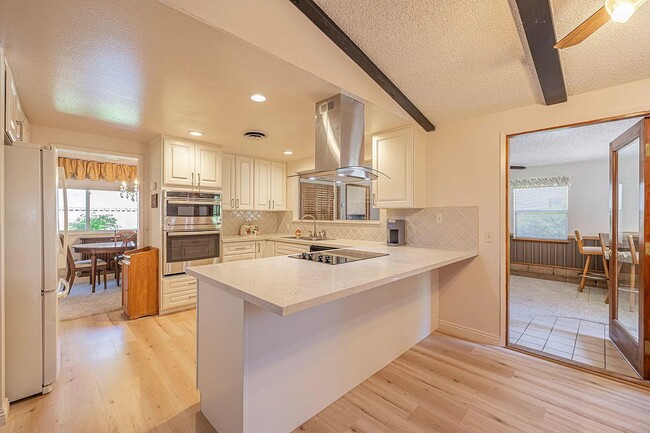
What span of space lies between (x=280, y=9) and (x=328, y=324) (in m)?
1.93

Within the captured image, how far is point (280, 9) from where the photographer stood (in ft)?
5.52

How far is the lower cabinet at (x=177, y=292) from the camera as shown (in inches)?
137

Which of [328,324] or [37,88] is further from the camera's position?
[37,88]

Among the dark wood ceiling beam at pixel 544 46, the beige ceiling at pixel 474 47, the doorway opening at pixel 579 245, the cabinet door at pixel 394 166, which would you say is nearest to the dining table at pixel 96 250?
the cabinet door at pixel 394 166

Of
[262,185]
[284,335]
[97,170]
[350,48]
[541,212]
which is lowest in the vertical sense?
[284,335]

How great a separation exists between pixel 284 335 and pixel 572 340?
2965 millimetres

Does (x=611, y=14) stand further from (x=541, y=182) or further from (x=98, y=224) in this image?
(x=98, y=224)

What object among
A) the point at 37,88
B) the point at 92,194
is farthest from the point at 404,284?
the point at 92,194

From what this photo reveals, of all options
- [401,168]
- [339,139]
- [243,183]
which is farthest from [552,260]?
[243,183]

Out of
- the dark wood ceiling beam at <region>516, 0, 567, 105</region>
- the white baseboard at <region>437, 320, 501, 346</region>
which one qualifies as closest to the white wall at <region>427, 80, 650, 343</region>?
the white baseboard at <region>437, 320, 501, 346</region>

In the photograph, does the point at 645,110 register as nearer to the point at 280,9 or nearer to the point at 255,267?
the point at 280,9

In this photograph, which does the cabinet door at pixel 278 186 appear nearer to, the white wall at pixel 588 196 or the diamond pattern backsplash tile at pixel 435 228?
the diamond pattern backsplash tile at pixel 435 228

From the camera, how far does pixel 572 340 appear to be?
2795mm

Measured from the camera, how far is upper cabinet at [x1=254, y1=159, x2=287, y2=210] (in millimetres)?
4699
